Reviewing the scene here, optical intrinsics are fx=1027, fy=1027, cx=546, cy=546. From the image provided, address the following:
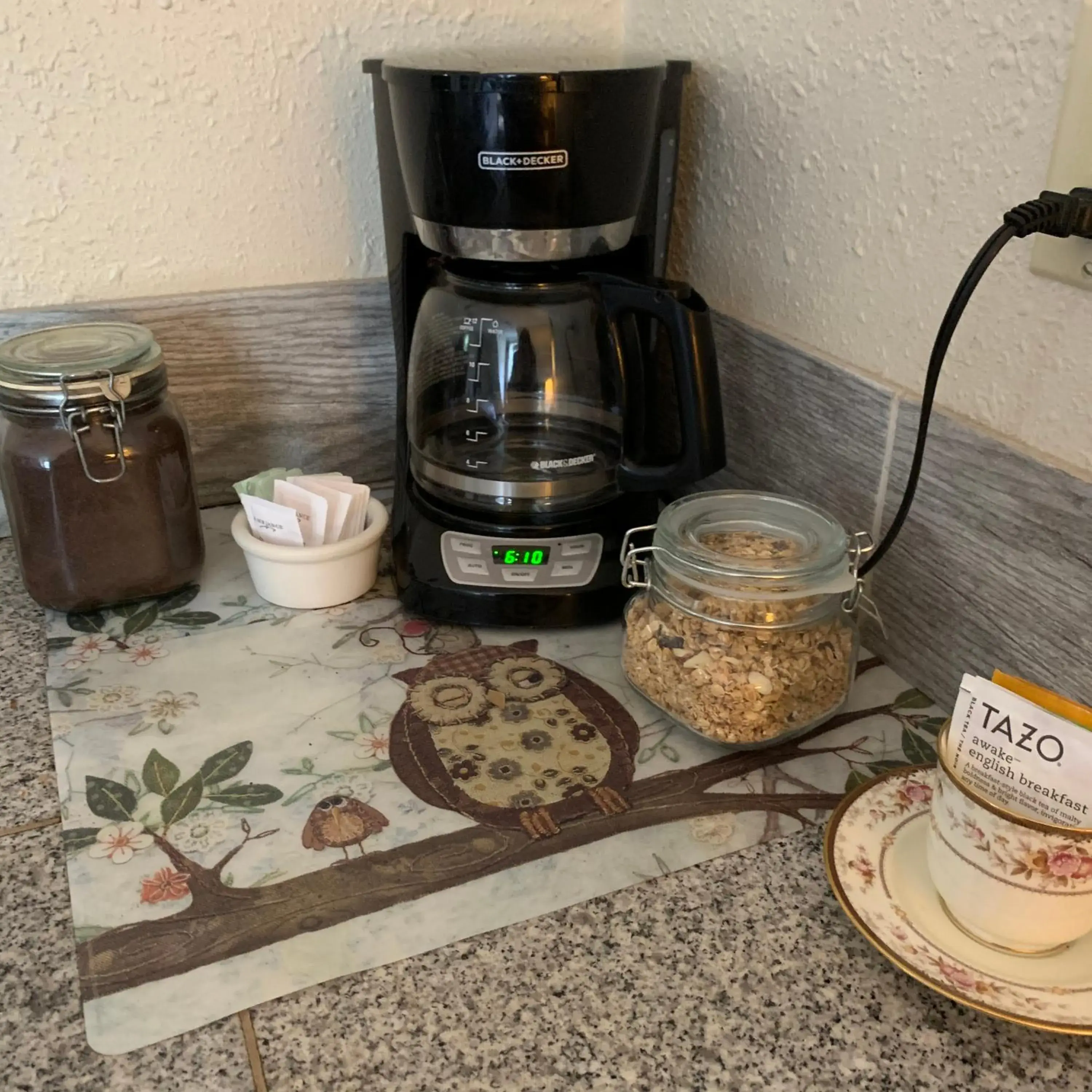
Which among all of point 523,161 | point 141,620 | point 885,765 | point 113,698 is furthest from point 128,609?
point 885,765

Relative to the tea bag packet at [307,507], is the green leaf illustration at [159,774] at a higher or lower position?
lower

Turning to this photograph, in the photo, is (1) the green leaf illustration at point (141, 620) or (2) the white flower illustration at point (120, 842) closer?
(2) the white flower illustration at point (120, 842)

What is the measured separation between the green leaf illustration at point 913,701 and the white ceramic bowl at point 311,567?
1.33 feet

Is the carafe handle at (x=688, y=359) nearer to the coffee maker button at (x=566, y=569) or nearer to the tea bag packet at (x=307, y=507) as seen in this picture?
the coffee maker button at (x=566, y=569)

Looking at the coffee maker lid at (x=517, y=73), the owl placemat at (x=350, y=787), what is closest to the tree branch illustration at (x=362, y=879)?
the owl placemat at (x=350, y=787)

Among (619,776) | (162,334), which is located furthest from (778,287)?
(162,334)

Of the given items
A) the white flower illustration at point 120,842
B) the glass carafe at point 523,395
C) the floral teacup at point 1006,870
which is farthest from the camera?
the glass carafe at point 523,395

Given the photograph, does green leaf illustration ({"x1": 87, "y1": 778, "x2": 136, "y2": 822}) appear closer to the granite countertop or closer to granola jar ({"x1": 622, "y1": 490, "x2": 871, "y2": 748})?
the granite countertop

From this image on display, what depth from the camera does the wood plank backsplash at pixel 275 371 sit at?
90 cm

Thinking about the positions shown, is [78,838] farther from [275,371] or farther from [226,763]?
[275,371]

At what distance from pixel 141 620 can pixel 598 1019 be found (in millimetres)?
490

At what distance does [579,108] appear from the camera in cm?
67

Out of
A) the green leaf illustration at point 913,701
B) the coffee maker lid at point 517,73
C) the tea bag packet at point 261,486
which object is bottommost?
the green leaf illustration at point 913,701

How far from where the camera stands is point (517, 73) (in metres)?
0.66
